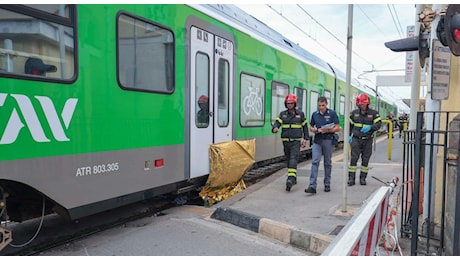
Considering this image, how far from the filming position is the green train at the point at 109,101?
335 cm

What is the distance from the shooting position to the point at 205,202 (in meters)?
6.02

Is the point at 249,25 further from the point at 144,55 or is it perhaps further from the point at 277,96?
the point at 144,55

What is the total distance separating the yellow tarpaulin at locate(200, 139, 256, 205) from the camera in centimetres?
600

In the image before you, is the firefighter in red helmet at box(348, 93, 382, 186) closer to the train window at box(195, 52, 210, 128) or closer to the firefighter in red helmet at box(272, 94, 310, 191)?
the firefighter in red helmet at box(272, 94, 310, 191)

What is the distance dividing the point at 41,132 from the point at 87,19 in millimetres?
1241

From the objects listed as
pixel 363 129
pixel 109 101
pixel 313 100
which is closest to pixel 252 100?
pixel 363 129

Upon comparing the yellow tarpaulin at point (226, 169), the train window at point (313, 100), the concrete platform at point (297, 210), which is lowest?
the concrete platform at point (297, 210)

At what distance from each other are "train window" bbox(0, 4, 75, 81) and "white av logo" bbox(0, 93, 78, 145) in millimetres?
217

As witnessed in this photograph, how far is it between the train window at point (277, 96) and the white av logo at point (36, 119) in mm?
5327

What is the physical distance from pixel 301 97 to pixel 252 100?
306 cm

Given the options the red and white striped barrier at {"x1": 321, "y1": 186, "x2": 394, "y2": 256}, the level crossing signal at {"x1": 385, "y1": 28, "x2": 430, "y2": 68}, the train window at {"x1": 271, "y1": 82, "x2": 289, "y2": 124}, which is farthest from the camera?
the train window at {"x1": 271, "y1": 82, "x2": 289, "y2": 124}

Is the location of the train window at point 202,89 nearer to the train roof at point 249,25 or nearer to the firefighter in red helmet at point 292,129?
the train roof at point 249,25

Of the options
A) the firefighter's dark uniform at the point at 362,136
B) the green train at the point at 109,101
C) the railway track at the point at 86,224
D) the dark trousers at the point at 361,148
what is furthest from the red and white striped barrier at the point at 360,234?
the dark trousers at the point at 361,148

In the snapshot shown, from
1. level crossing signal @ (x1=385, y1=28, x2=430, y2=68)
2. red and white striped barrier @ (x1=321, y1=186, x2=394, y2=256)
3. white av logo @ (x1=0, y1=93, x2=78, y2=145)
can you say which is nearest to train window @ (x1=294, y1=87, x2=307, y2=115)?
level crossing signal @ (x1=385, y1=28, x2=430, y2=68)
